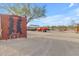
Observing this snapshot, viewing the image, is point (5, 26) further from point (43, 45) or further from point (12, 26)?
point (43, 45)

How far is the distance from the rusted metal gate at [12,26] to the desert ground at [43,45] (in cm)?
6

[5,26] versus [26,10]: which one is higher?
[26,10]

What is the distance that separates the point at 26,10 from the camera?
258 cm

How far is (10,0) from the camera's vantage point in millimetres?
2498

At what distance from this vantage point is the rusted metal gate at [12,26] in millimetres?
2529

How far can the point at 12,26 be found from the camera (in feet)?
8.36

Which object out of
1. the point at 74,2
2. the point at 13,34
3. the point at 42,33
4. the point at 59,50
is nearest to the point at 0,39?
the point at 13,34

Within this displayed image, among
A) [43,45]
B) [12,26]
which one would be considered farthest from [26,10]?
[43,45]

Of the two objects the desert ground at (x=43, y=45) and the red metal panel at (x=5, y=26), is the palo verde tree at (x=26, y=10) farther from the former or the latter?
the desert ground at (x=43, y=45)

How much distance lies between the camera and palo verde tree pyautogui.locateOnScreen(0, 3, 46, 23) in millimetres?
2508

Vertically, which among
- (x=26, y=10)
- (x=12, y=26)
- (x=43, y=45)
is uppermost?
(x=26, y=10)

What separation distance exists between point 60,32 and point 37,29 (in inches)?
11.8

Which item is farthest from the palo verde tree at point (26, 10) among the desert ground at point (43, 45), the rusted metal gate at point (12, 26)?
the desert ground at point (43, 45)

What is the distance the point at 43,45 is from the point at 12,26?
464 millimetres
